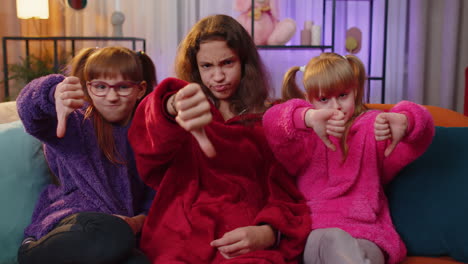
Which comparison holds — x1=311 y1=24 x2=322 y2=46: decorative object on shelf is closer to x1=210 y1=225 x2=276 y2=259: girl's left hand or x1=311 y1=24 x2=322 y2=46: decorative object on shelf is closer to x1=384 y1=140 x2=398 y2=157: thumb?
x1=384 y1=140 x2=398 y2=157: thumb

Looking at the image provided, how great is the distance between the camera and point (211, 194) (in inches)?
46.6

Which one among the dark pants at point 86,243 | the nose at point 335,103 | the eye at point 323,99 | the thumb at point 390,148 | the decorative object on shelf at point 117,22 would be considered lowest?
the dark pants at point 86,243

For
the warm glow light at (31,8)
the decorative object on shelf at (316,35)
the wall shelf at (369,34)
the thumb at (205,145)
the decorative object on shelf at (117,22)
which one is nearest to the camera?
the thumb at (205,145)

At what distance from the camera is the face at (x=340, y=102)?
4.08 feet

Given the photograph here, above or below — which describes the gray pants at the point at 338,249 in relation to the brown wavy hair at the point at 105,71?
below

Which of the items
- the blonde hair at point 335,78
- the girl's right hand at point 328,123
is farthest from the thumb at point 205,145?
the blonde hair at point 335,78

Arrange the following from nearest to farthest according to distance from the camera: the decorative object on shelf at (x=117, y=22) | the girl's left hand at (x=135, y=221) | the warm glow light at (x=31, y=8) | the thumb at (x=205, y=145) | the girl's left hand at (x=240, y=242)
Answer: the thumb at (x=205, y=145)
the girl's left hand at (x=240, y=242)
the girl's left hand at (x=135, y=221)
the warm glow light at (x=31, y=8)
the decorative object on shelf at (x=117, y=22)

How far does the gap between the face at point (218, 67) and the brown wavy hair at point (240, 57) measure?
2 centimetres

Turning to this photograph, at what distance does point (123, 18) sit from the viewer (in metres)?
3.38

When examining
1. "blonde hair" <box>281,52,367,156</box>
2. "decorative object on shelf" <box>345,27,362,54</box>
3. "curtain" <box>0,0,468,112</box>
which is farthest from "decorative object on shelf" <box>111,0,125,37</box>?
"blonde hair" <box>281,52,367,156</box>

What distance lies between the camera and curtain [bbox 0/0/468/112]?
362 cm

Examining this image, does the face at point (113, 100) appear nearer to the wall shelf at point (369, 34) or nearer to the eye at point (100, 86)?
the eye at point (100, 86)

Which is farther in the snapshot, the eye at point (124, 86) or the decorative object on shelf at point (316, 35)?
the decorative object on shelf at point (316, 35)

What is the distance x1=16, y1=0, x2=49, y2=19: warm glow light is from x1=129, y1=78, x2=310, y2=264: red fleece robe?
246 cm
